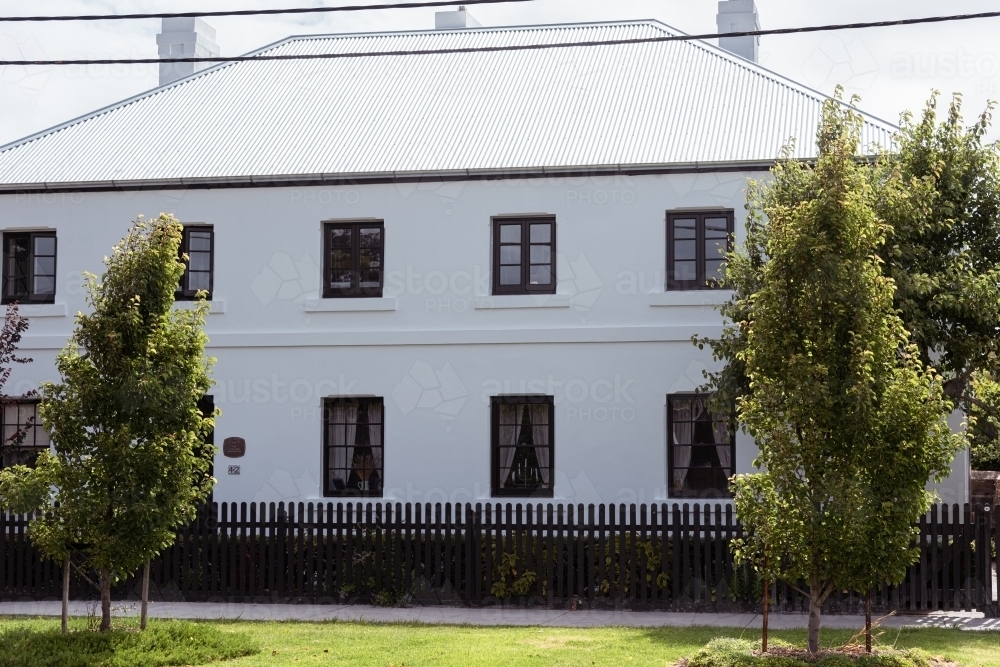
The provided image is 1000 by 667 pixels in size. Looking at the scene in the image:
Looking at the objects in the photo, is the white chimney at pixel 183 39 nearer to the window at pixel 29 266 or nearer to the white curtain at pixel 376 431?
the window at pixel 29 266

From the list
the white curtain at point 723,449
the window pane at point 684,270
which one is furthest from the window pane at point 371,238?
the white curtain at point 723,449

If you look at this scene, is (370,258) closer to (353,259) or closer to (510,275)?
(353,259)

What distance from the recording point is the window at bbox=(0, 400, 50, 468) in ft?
59.4

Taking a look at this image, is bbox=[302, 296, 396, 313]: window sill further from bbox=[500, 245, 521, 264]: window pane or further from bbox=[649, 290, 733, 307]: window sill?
bbox=[649, 290, 733, 307]: window sill

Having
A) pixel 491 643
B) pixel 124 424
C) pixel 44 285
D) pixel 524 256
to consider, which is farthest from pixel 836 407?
pixel 44 285

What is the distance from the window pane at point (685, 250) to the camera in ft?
55.6

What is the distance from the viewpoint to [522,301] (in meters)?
17.1

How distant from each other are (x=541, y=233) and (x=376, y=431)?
3702 millimetres

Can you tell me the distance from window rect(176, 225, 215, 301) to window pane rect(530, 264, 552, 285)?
4.80m

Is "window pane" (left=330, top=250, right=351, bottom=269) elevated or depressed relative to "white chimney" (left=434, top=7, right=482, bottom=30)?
depressed

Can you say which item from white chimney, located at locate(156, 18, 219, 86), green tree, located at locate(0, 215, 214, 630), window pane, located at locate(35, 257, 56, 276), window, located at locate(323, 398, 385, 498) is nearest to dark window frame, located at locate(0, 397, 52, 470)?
window pane, located at locate(35, 257, 56, 276)

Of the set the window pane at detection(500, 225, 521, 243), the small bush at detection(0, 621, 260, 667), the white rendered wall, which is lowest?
the small bush at detection(0, 621, 260, 667)

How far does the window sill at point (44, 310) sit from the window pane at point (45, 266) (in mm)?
603

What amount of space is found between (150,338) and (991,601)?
960cm
